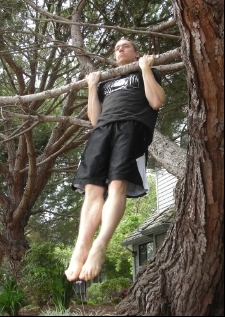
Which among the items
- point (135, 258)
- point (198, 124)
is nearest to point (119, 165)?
point (198, 124)

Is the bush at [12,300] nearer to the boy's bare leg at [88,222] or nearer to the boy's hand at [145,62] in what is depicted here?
the boy's bare leg at [88,222]

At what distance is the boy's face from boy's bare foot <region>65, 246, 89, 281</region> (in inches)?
58.3

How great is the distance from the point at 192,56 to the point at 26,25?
489 cm

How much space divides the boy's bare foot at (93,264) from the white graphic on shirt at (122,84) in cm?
117

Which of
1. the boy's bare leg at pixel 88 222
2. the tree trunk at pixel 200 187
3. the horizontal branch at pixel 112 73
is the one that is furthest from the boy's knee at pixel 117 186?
the horizontal branch at pixel 112 73

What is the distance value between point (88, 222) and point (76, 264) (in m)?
0.28

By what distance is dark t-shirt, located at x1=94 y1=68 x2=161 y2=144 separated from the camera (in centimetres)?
300

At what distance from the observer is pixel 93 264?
Result: 2404 mm

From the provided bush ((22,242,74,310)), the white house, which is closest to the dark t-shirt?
bush ((22,242,74,310))

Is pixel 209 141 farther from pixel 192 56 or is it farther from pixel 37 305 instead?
pixel 37 305

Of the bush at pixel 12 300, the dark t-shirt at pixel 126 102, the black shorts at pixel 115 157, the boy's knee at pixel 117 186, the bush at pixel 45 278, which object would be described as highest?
the dark t-shirt at pixel 126 102

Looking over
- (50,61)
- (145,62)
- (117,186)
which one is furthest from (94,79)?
(50,61)

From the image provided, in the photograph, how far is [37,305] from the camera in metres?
4.95

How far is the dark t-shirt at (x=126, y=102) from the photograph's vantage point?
3.00 meters
